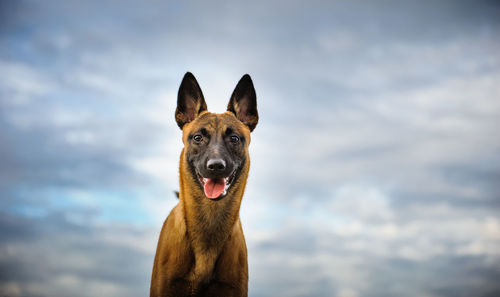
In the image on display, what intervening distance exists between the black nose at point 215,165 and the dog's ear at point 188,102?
5.80ft

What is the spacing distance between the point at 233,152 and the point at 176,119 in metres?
1.61

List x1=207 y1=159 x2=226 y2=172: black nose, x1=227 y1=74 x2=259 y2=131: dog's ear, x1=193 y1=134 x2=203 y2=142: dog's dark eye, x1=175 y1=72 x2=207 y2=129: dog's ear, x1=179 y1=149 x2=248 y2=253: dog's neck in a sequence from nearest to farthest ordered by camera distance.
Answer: x1=207 y1=159 x2=226 y2=172: black nose → x1=179 y1=149 x2=248 y2=253: dog's neck → x1=193 y1=134 x2=203 y2=142: dog's dark eye → x1=175 y1=72 x2=207 y2=129: dog's ear → x1=227 y1=74 x2=259 y2=131: dog's ear

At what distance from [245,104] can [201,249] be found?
10.2 feet

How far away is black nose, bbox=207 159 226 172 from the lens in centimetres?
724

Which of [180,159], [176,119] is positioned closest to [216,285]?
[180,159]

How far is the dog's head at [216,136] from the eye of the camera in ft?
24.3

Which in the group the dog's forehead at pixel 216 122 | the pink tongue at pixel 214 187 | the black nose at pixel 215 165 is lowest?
the pink tongue at pixel 214 187

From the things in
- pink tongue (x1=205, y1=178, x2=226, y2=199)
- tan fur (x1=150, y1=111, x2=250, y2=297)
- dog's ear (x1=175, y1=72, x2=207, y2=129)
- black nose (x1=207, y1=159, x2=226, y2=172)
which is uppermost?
dog's ear (x1=175, y1=72, x2=207, y2=129)

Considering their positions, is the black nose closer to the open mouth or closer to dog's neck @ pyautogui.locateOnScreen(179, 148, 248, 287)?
the open mouth

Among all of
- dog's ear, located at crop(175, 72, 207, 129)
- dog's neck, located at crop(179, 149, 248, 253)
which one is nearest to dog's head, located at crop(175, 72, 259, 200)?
dog's ear, located at crop(175, 72, 207, 129)

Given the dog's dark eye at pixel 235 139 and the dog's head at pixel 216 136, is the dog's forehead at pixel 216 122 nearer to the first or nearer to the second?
the dog's head at pixel 216 136

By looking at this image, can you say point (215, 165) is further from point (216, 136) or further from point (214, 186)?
point (216, 136)

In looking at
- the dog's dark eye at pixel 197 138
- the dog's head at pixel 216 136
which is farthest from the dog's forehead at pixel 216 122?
the dog's dark eye at pixel 197 138

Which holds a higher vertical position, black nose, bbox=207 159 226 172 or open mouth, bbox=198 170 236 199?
black nose, bbox=207 159 226 172
